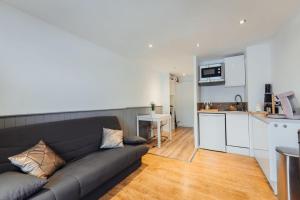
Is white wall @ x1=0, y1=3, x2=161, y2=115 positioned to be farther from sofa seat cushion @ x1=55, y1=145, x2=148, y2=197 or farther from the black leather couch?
sofa seat cushion @ x1=55, y1=145, x2=148, y2=197

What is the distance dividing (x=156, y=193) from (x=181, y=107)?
506 cm

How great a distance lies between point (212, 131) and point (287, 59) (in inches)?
79.2

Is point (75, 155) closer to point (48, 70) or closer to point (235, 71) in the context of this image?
point (48, 70)

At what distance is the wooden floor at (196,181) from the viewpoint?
1.83m

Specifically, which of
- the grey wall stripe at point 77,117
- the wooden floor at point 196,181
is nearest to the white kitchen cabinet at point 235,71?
the wooden floor at point 196,181

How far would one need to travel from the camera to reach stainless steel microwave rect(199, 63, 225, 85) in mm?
3686

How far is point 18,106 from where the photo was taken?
1836mm

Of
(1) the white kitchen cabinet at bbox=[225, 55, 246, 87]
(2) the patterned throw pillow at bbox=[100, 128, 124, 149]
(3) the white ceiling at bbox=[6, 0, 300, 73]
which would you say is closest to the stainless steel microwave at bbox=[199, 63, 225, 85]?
(1) the white kitchen cabinet at bbox=[225, 55, 246, 87]

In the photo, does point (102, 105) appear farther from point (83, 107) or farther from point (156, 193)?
point (156, 193)

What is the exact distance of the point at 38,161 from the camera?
154 centimetres

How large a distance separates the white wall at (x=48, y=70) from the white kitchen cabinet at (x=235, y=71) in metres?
2.79

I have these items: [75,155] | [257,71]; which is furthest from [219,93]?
[75,155]

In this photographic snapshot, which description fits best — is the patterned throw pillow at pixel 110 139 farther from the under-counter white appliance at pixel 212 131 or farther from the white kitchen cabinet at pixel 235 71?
the white kitchen cabinet at pixel 235 71

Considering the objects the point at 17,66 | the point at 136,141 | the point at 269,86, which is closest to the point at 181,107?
the point at 269,86
